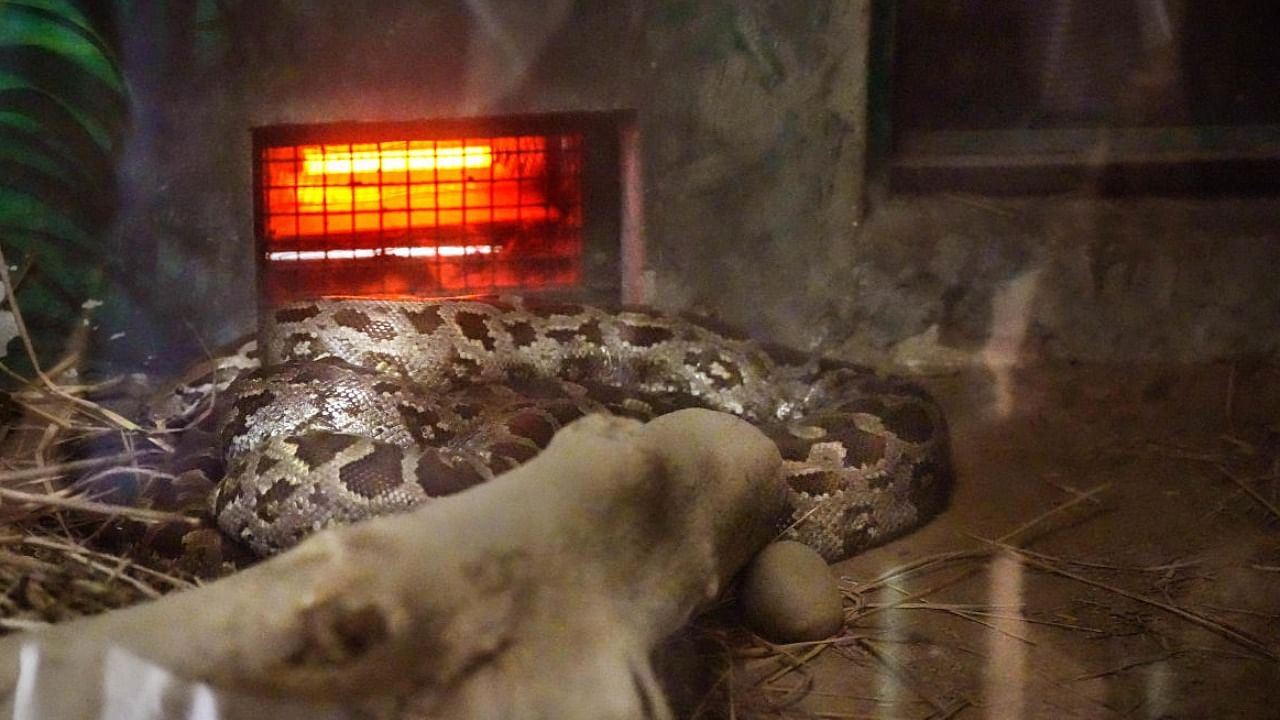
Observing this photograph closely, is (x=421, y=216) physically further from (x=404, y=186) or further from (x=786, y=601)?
(x=786, y=601)

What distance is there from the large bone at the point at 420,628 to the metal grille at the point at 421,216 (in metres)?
4.06

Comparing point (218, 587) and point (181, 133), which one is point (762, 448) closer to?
point (218, 587)

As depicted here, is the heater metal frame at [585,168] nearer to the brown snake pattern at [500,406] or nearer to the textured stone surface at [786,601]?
the brown snake pattern at [500,406]

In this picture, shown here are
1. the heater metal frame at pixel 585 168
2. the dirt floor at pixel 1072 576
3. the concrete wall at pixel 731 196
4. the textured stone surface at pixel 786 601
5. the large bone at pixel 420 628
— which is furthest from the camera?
the heater metal frame at pixel 585 168

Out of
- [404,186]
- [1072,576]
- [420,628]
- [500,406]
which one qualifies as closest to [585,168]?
[404,186]

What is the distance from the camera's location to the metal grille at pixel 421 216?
6840 mm

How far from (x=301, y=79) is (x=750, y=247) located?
101 inches

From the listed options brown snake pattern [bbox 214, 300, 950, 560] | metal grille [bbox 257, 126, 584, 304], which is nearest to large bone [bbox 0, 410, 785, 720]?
brown snake pattern [bbox 214, 300, 950, 560]

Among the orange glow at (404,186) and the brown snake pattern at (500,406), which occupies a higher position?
the orange glow at (404,186)

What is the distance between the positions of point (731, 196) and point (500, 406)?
A: 2.13 metres

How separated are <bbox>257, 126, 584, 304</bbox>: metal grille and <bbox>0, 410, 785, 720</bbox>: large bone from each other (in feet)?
13.3

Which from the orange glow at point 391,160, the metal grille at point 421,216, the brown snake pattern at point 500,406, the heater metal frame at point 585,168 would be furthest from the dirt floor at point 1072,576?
the orange glow at point 391,160

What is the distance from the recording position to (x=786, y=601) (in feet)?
13.3

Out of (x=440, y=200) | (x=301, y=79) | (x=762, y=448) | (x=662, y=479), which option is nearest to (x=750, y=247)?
(x=440, y=200)
